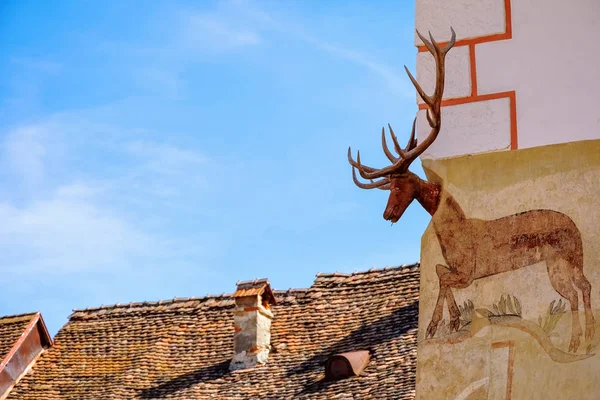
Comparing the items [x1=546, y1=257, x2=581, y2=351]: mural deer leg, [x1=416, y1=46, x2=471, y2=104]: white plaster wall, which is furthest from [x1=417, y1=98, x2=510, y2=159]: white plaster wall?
[x1=546, y1=257, x2=581, y2=351]: mural deer leg

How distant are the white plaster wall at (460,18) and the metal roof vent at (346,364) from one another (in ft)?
35.3

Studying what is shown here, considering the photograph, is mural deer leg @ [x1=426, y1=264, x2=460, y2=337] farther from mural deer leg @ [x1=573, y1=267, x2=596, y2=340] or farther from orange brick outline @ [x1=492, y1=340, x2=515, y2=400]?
mural deer leg @ [x1=573, y1=267, x2=596, y2=340]

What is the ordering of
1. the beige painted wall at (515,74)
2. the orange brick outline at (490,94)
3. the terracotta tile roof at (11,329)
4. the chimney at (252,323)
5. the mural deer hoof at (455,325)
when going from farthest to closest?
1. the terracotta tile roof at (11,329)
2. the chimney at (252,323)
3. the orange brick outline at (490,94)
4. the beige painted wall at (515,74)
5. the mural deer hoof at (455,325)

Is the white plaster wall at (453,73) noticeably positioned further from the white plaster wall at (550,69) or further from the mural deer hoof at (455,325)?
the mural deer hoof at (455,325)

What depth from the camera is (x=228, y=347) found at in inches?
944

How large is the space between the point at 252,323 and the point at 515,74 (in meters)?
13.8

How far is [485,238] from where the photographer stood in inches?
384

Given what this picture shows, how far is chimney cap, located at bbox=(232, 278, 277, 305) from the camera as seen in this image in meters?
23.6

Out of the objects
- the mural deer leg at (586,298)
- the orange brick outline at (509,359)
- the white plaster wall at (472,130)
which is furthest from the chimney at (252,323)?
the mural deer leg at (586,298)

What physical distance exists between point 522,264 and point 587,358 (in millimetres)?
759

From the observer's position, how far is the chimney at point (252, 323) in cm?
2317

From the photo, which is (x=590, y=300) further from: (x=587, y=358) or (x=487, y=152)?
(x=487, y=152)

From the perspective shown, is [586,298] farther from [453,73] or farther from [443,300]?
[453,73]

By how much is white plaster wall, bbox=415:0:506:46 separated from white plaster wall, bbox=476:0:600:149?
4.4 inches
